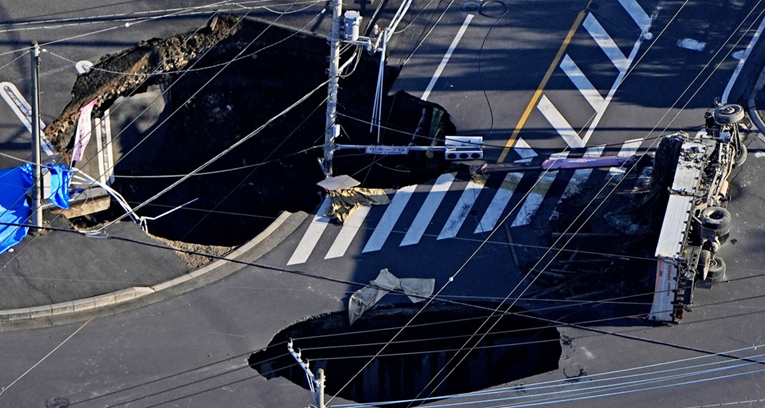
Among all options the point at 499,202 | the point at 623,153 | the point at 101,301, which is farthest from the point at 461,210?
the point at 101,301

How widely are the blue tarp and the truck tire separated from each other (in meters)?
19.5

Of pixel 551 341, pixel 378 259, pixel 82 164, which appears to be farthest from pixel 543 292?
pixel 82 164

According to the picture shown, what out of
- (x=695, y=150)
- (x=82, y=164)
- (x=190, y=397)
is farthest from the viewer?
(x=82, y=164)

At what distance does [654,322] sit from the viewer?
40.3 metres

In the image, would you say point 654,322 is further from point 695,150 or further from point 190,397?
point 190,397

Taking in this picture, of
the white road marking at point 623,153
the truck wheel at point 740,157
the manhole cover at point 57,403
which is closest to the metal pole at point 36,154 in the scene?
the manhole cover at point 57,403

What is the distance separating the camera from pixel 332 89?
4331 centimetres

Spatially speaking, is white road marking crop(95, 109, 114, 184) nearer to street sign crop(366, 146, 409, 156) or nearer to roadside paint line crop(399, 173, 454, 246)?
street sign crop(366, 146, 409, 156)

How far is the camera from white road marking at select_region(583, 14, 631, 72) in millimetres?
46500

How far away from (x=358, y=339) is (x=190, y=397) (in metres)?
5.72

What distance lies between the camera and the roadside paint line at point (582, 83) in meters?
45.7

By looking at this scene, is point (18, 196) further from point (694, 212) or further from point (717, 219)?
point (717, 219)

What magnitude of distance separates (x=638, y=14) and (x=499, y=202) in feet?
30.4

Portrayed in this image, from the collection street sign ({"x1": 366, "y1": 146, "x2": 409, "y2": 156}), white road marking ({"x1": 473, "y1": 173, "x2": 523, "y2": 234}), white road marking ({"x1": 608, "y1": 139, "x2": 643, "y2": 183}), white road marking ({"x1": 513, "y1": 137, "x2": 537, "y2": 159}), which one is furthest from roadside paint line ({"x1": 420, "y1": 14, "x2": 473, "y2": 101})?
white road marking ({"x1": 608, "y1": 139, "x2": 643, "y2": 183})
